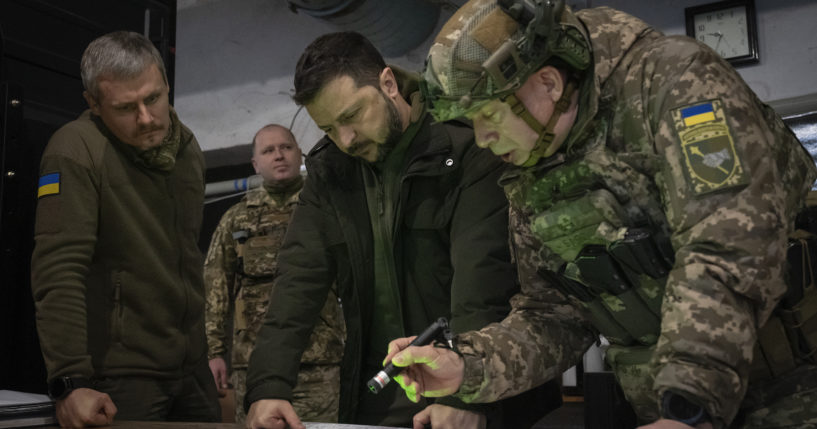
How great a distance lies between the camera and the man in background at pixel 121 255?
1.57 m

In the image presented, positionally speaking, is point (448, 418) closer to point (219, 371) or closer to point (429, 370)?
point (429, 370)

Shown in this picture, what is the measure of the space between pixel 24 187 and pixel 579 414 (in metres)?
2.47

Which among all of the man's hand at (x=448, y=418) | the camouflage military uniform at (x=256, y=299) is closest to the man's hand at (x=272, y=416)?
the man's hand at (x=448, y=418)

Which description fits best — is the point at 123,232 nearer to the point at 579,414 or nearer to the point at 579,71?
the point at 579,71

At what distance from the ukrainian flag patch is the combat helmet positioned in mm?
881

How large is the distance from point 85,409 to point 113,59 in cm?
74

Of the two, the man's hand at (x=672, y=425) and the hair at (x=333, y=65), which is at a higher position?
the hair at (x=333, y=65)

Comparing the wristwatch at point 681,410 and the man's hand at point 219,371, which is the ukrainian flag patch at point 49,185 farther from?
the man's hand at point 219,371

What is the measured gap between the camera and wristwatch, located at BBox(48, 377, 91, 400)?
150 centimetres

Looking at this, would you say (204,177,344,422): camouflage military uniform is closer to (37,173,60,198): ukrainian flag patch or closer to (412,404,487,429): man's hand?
(37,173,60,198): ukrainian flag patch

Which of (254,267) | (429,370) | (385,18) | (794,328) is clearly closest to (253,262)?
(254,267)

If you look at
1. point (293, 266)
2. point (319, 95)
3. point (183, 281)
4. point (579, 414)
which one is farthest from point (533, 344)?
point (579, 414)

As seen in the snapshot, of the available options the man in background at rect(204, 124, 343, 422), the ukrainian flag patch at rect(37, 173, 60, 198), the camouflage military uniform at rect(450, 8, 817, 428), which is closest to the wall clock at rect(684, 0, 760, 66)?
the man in background at rect(204, 124, 343, 422)

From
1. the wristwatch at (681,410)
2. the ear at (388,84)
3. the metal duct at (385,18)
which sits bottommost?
the wristwatch at (681,410)
